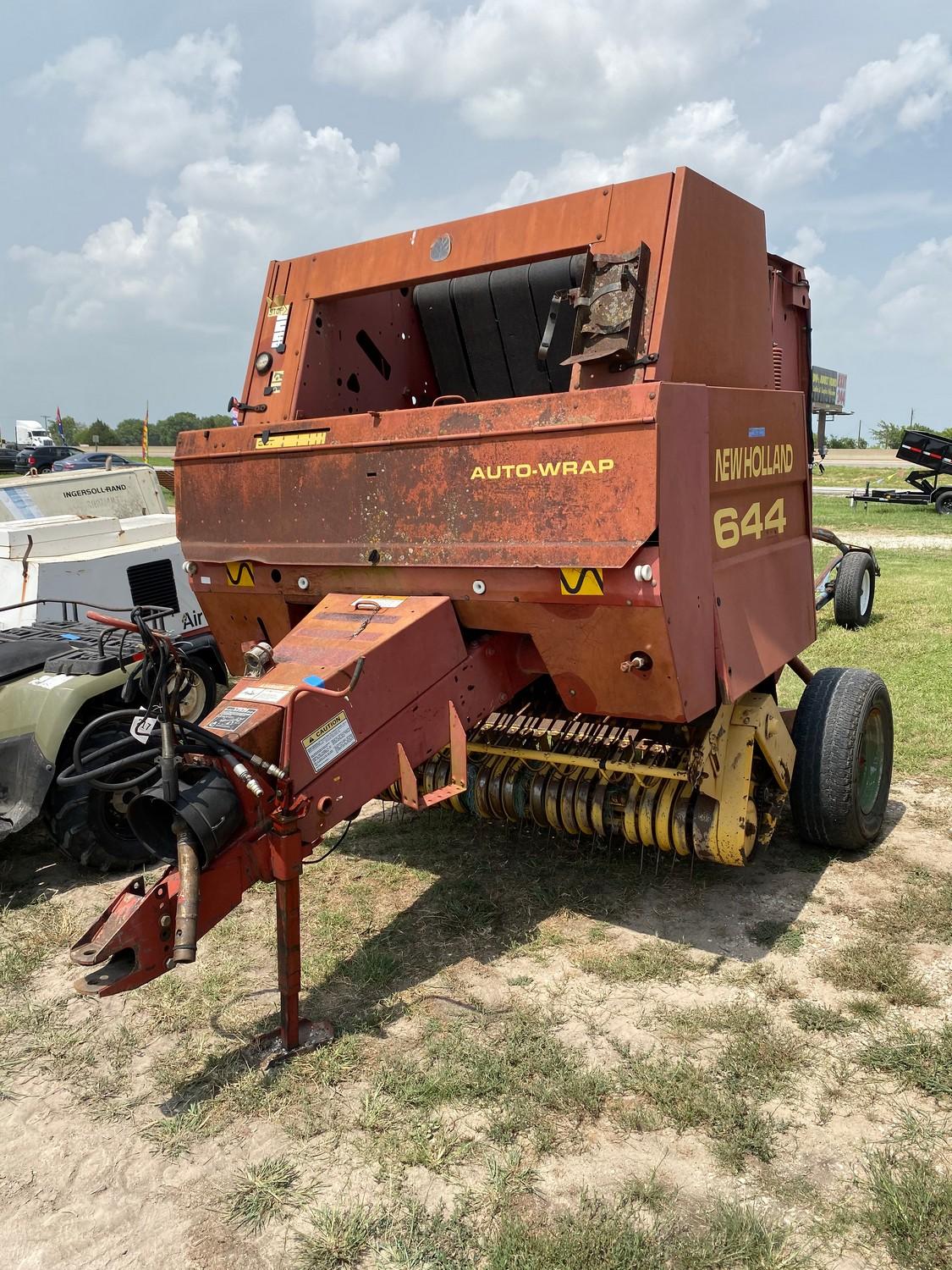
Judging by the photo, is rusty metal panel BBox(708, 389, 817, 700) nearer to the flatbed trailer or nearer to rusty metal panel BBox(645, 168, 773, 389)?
rusty metal panel BBox(645, 168, 773, 389)

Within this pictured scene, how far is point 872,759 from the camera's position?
4.56m

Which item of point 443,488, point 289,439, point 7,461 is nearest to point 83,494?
point 289,439

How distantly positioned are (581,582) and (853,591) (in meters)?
6.04

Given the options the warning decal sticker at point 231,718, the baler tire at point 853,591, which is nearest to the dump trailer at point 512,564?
the warning decal sticker at point 231,718

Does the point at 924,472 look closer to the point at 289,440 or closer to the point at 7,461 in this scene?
the point at 289,440

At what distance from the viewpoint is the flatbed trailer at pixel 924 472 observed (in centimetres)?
1911

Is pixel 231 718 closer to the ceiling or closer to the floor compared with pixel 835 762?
closer to the ceiling

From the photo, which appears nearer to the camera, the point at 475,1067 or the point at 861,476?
the point at 475,1067

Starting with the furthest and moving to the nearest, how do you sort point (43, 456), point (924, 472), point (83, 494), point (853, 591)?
point (43, 456)
point (924, 472)
point (853, 591)
point (83, 494)

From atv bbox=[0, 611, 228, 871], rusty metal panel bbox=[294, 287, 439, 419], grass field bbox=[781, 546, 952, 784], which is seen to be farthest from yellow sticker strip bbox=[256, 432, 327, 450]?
grass field bbox=[781, 546, 952, 784]

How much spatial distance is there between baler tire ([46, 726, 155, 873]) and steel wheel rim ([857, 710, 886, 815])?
319 centimetres

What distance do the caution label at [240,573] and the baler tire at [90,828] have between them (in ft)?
3.09

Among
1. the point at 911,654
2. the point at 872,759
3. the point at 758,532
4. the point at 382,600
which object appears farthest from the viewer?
the point at 911,654

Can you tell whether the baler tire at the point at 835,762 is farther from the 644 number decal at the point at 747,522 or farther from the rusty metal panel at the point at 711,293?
the rusty metal panel at the point at 711,293
